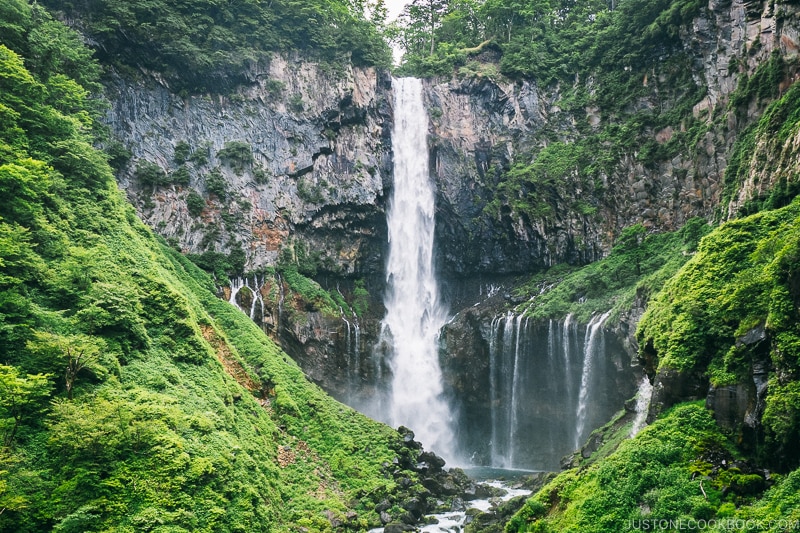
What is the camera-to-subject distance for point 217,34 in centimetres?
3488

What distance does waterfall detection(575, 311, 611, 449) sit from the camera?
2777cm

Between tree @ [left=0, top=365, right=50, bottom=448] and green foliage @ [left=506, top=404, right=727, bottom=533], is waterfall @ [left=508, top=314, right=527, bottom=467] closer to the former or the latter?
green foliage @ [left=506, top=404, right=727, bottom=533]

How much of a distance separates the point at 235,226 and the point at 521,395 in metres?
19.6

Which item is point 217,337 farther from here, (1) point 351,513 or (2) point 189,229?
(2) point 189,229

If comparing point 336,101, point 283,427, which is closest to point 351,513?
point 283,427

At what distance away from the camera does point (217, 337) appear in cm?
2281

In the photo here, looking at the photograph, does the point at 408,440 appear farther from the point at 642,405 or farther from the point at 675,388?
the point at 675,388

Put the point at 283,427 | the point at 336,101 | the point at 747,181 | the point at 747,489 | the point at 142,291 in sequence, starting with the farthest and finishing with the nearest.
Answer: the point at 336,101 → the point at 283,427 → the point at 747,181 → the point at 142,291 → the point at 747,489

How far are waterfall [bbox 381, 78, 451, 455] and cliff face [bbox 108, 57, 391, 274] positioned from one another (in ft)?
4.44

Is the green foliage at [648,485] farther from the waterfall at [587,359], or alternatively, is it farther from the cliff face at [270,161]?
the cliff face at [270,161]

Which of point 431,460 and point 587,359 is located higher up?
point 587,359

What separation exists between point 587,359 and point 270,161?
22698mm

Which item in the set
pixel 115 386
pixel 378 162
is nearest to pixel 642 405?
pixel 115 386

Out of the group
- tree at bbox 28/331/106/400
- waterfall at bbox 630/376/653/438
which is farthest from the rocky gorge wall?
tree at bbox 28/331/106/400
